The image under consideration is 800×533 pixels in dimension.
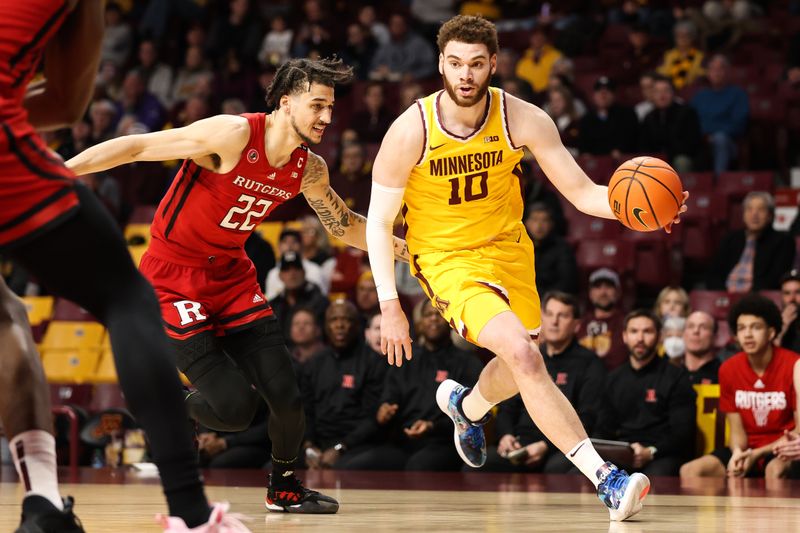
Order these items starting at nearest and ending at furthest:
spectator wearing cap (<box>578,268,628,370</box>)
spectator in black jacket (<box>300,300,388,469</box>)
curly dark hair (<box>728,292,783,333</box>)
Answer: curly dark hair (<box>728,292,783,333</box>), spectator in black jacket (<box>300,300,388,469</box>), spectator wearing cap (<box>578,268,628,370</box>)

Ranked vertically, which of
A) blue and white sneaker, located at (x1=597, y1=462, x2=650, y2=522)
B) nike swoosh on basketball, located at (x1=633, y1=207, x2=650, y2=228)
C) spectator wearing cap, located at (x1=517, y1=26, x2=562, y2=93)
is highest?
spectator wearing cap, located at (x1=517, y1=26, x2=562, y2=93)

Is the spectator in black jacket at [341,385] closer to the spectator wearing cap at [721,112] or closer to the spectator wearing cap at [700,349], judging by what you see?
the spectator wearing cap at [700,349]

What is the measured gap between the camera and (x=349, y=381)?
8781 mm

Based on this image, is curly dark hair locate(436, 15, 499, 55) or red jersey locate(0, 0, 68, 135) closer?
red jersey locate(0, 0, 68, 135)

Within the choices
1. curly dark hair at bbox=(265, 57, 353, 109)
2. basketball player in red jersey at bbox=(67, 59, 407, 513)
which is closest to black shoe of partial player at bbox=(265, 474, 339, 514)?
basketball player in red jersey at bbox=(67, 59, 407, 513)

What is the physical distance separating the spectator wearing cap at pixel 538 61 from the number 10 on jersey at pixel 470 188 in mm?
8297

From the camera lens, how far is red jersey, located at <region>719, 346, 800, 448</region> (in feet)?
24.9

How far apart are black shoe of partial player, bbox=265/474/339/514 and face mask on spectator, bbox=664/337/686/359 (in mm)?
4098

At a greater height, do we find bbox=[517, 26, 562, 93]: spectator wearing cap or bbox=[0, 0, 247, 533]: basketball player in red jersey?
bbox=[517, 26, 562, 93]: spectator wearing cap

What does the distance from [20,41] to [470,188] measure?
2754 millimetres

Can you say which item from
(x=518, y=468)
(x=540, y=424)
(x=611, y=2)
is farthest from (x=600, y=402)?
(x=611, y=2)

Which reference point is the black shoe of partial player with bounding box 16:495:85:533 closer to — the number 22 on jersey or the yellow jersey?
the number 22 on jersey

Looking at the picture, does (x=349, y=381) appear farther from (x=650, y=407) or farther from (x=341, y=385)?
(x=650, y=407)

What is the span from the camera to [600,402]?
801 centimetres
